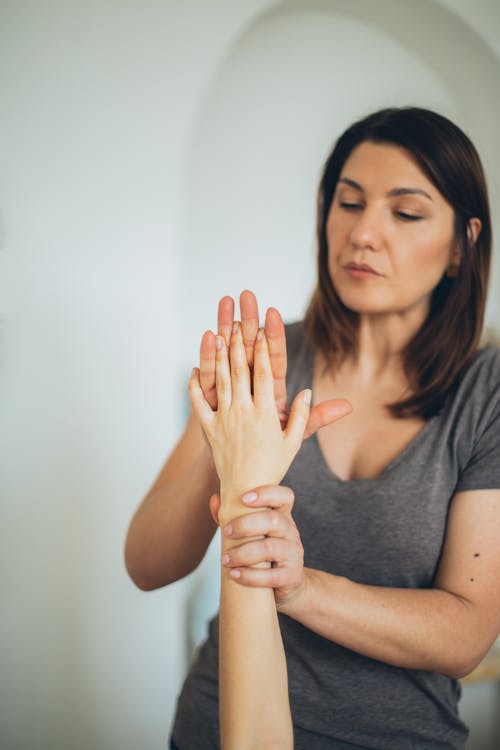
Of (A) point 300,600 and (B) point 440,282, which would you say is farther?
(B) point 440,282

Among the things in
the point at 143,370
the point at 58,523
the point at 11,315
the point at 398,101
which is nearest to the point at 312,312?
the point at 143,370

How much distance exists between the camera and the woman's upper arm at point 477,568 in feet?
2.87

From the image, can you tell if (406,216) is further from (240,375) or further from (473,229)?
(240,375)

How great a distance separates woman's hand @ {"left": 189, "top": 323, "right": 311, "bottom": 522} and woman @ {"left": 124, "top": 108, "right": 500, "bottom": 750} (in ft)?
0.09

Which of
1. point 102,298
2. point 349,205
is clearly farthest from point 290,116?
point 349,205

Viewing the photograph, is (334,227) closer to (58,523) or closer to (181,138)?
(181,138)

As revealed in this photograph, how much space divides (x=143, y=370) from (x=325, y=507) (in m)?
0.86

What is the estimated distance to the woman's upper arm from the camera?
874 mm

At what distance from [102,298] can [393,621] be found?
112cm

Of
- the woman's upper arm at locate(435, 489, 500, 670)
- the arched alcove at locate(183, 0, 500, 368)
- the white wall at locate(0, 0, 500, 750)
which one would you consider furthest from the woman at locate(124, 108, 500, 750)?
the arched alcove at locate(183, 0, 500, 368)

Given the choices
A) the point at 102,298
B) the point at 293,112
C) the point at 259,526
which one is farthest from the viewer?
the point at 293,112

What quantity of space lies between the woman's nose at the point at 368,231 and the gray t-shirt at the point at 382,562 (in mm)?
283

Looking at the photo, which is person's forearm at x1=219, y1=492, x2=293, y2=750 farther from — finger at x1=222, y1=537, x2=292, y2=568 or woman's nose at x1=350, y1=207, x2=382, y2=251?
woman's nose at x1=350, y1=207, x2=382, y2=251

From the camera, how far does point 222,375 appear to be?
81 cm
